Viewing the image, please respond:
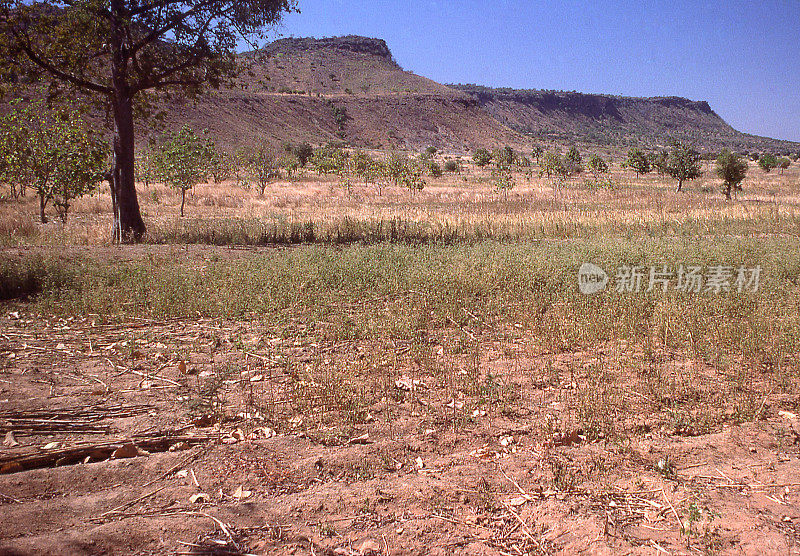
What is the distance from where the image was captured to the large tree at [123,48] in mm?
12156

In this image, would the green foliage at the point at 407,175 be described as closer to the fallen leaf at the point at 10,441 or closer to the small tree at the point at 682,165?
the small tree at the point at 682,165

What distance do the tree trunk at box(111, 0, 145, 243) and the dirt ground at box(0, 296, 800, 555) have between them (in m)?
8.47

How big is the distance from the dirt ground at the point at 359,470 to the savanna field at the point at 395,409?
2cm

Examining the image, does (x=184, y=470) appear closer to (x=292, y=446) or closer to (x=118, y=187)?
(x=292, y=446)

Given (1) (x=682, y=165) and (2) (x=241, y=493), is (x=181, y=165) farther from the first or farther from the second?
(1) (x=682, y=165)

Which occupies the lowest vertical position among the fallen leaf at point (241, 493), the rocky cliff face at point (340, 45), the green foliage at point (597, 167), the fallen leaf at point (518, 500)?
the fallen leaf at point (241, 493)

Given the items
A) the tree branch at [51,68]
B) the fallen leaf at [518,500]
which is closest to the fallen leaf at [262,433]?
the fallen leaf at [518,500]

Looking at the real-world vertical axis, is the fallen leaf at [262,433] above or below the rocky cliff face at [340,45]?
below

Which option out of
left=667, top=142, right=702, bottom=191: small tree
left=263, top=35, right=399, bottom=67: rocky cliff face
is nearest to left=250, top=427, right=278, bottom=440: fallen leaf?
left=667, top=142, right=702, bottom=191: small tree

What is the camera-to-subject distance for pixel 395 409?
466cm

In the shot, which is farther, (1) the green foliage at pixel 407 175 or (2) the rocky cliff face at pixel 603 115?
(2) the rocky cliff face at pixel 603 115

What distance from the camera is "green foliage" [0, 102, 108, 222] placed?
16.2m

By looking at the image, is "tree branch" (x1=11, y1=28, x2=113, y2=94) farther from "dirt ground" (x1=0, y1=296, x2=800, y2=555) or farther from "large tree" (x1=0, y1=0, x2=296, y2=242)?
"dirt ground" (x1=0, y1=296, x2=800, y2=555)

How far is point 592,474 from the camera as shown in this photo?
363 cm
